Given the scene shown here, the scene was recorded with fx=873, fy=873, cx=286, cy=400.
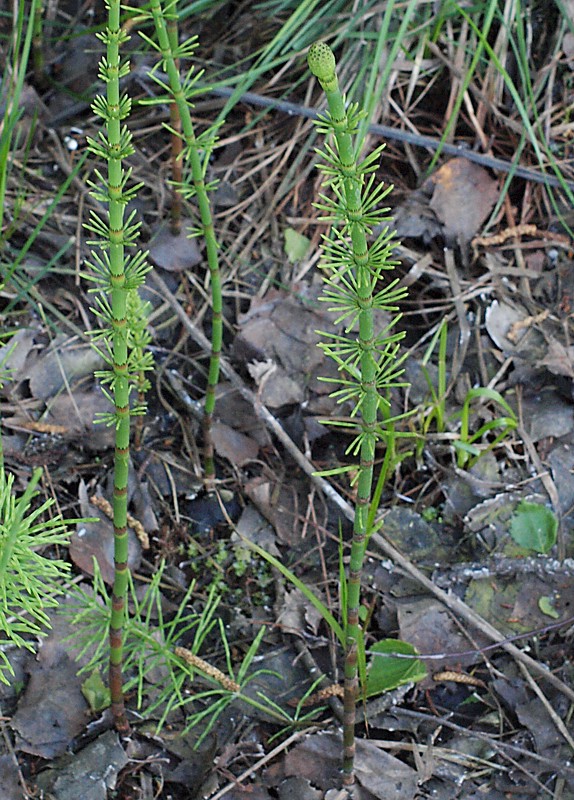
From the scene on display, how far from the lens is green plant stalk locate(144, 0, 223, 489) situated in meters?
1.63

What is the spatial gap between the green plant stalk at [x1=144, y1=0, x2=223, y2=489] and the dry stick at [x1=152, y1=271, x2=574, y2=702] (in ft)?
0.58

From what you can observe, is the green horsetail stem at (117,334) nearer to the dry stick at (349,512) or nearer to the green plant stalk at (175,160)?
the dry stick at (349,512)

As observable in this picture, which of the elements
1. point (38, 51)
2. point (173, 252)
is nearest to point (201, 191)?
point (173, 252)

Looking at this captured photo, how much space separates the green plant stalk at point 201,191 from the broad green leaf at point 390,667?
0.61 meters

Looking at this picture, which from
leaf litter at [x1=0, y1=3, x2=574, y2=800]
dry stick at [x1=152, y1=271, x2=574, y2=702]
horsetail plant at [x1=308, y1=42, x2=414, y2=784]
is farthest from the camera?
dry stick at [x1=152, y1=271, x2=574, y2=702]

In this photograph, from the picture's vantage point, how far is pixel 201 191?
1.78m

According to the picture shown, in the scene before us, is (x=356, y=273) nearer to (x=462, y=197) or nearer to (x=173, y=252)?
(x=173, y=252)

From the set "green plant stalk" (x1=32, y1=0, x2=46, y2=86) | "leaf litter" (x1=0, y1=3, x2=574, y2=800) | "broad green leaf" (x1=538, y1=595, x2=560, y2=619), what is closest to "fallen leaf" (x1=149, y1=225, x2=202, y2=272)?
"leaf litter" (x1=0, y1=3, x2=574, y2=800)

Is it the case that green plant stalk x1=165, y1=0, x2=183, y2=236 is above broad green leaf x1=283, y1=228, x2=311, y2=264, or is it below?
above

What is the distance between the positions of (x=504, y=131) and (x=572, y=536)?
1280mm

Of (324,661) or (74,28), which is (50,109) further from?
(324,661)

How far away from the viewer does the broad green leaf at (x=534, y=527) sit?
2105 millimetres

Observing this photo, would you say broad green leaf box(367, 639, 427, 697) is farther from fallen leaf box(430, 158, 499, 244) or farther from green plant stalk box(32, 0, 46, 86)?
green plant stalk box(32, 0, 46, 86)

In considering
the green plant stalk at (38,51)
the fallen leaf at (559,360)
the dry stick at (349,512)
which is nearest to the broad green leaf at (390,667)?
the dry stick at (349,512)
